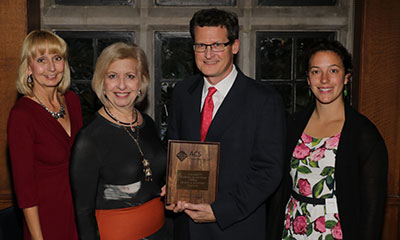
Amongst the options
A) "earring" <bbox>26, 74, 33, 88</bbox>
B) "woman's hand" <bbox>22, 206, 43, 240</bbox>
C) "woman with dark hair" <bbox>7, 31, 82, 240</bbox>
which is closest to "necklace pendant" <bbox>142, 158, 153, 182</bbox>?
"woman with dark hair" <bbox>7, 31, 82, 240</bbox>

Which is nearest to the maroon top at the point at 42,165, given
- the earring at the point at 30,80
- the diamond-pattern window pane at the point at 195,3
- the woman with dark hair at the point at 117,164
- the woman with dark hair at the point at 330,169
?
the earring at the point at 30,80

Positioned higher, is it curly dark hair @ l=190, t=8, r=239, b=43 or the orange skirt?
curly dark hair @ l=190, t=8, r=239, b=43

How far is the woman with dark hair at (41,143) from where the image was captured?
2.30m

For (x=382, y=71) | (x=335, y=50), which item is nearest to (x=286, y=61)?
(x=382, y=71)

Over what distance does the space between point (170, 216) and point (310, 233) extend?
3.10ft

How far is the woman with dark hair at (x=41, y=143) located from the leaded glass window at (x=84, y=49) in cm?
152

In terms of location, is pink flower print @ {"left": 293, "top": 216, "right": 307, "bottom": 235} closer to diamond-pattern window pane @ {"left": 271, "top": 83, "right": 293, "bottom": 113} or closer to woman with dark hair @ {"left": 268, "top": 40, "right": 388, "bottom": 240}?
woman with dark hair @ {"left": 268, "top": 40, "right": 388, "bottom": 240}

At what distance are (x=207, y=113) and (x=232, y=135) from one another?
223mm

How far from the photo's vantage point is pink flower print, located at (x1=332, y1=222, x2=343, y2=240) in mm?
2176

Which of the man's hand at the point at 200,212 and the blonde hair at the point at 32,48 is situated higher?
the blonde hair at the point at 32,48

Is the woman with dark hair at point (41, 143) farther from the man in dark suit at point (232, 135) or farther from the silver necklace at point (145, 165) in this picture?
the man in dark suit at point (232, 135)

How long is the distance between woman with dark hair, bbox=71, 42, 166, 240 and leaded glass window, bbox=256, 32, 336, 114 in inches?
85.5

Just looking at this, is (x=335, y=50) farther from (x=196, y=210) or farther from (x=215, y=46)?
(x=196, y=210)

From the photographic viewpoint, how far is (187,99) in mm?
2371
